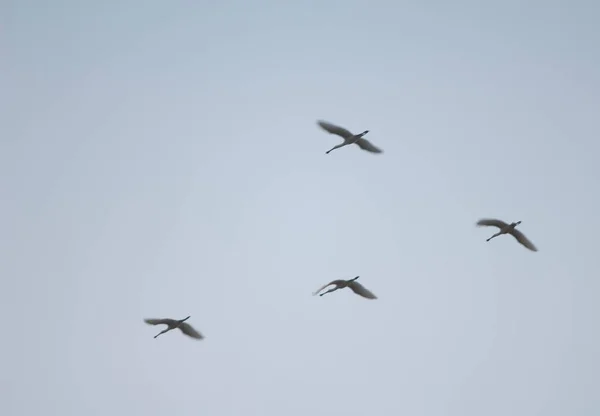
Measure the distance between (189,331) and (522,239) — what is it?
27130 mm

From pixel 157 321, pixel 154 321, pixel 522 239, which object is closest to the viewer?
pixel 157 321

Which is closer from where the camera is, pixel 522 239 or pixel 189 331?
pixel 189 331

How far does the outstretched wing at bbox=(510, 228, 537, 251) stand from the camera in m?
127

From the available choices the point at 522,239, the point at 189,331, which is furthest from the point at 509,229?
the point at 189,331

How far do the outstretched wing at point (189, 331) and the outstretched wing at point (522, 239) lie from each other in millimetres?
26149

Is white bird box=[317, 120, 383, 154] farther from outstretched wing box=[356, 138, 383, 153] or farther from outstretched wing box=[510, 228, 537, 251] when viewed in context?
outstretched wing box=[510, 228, 537, 251]

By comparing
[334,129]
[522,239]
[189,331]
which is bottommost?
[189,331]

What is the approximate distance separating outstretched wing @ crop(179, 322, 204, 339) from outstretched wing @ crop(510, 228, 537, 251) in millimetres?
26149

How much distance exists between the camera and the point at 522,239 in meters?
129

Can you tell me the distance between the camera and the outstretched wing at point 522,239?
12730cm

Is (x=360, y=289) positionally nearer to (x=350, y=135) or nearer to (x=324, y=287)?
(x=324, y=287)

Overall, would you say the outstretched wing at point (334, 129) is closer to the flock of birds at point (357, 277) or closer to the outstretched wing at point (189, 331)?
the flock of birds at point (357, 277)

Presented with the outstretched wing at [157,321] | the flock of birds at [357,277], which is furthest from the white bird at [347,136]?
the outstretched wing at [157,321]

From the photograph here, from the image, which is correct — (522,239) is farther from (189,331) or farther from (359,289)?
(189,331)
